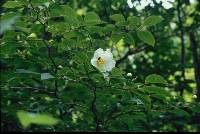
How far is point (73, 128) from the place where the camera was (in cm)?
285

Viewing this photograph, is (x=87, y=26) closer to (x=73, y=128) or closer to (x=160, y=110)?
(x=160, y=110)

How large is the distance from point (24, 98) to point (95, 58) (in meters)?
0.95

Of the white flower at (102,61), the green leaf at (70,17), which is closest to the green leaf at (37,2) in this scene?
the green leaf at (70,17)

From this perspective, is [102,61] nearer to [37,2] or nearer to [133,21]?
[133,21]

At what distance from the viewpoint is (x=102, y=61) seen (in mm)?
2225

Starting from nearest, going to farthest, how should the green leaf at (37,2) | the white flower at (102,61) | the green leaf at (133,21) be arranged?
the green leaf at (37,2) → the green leaf at (133,21) → the white flower at (102,61)

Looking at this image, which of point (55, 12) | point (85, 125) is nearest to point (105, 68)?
point (55, 12)

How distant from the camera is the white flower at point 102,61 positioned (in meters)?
2.16

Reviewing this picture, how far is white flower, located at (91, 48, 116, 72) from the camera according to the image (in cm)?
216

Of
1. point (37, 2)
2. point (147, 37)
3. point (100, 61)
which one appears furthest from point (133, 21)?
point (37, 2)

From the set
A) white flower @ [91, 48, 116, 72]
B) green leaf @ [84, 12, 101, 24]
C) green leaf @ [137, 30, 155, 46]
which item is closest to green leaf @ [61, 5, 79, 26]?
green leaf @ [84, 12, 101, 24]

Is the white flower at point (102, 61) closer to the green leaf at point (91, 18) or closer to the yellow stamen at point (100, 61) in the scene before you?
the yellow stamen at point (100, 61)

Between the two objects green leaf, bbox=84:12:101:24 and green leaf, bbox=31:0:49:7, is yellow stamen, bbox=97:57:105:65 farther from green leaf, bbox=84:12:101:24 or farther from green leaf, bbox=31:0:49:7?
green leaf, bbox=31:0:49:7

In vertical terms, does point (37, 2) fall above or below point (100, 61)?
above
